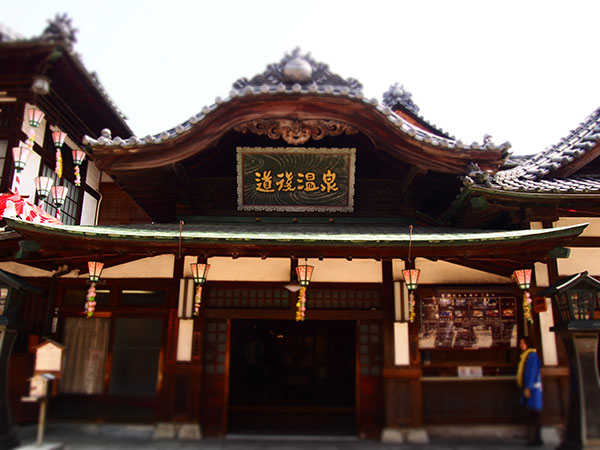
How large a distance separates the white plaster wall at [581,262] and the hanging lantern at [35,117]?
1305 cm

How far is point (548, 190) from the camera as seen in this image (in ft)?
31.4

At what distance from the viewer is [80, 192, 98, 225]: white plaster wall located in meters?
15.9

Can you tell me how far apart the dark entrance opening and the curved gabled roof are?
21.1ft

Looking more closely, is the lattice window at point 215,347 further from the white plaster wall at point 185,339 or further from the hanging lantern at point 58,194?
the hanging lantern at point 58,194

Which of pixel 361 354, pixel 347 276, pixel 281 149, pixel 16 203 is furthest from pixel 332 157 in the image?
pixel 16 203

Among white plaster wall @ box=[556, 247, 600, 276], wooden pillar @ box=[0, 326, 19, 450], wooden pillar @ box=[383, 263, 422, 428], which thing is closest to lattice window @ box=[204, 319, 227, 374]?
wooden pillar @ box=[383, 263, 422, 428]

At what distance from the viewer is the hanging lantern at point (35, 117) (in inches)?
480

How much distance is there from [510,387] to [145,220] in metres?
13.7

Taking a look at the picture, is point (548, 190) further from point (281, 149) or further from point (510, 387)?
point (281, 149)

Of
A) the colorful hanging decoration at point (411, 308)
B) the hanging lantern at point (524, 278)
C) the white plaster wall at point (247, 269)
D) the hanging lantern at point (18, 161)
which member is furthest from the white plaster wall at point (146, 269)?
the hanging lantern at point (524, 278)

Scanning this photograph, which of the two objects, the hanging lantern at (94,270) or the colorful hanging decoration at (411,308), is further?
the colorful hanging decoration at (411,308)

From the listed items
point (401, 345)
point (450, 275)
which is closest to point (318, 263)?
point (401, 345)

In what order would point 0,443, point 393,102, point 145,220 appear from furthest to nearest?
point 393,102 → point 145,220 → point 0,443

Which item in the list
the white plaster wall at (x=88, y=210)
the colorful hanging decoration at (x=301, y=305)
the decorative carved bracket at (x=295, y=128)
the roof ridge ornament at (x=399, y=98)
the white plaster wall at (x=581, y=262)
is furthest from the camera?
the roof ridge ornament at (x=399, y=98)
